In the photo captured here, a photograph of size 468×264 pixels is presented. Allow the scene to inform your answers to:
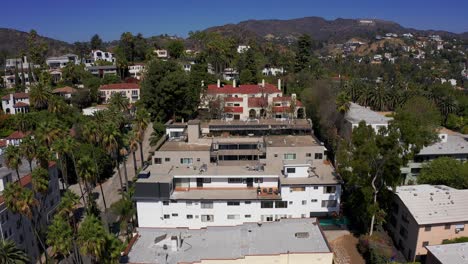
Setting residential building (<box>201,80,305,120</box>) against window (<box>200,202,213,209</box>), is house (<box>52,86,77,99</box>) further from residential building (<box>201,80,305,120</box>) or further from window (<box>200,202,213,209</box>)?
window (<box>200,202,213,209</box>)

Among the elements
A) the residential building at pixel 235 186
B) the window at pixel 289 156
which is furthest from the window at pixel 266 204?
the window at pixel 289 156

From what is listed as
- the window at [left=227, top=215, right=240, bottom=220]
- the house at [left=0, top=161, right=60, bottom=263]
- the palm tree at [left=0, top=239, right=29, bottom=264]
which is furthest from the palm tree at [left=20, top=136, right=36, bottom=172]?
the window at [left=227, top=215, right=240, bottom=220]

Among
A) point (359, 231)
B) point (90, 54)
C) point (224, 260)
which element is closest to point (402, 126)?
point (359, 231)

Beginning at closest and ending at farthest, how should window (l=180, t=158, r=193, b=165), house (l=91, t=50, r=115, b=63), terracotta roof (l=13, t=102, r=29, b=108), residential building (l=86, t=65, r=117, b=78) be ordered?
1. window (l=180, t=158, r=193, b=165)
2. terracotta roof (l=13, t=102, r=29, b=108)
3. residential building (l=86, t=65, r=117, b=78)
4. house (l=91, t=50, r=115, b=63)

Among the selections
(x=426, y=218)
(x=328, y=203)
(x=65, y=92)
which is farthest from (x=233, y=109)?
(x=426, y=218)

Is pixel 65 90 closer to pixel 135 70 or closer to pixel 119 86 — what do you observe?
pixel 119 86

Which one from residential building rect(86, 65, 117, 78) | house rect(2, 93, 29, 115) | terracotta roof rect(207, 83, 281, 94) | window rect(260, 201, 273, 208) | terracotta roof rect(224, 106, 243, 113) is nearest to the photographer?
window rect(260, 201, 273, 208)

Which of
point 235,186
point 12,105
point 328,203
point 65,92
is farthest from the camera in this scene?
point 65,92

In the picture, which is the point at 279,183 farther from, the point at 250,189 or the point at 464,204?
the point at 464,204
